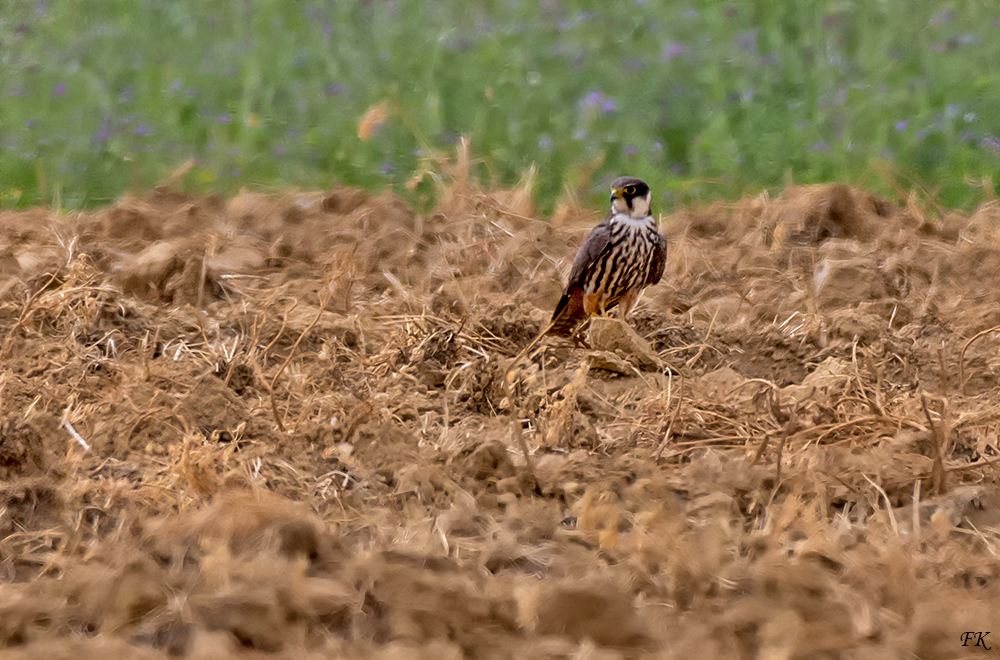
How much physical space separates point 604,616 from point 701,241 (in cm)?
386

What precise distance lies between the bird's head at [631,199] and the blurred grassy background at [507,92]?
7.48ft

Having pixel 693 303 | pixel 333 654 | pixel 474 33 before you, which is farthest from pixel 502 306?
pixel 474 33

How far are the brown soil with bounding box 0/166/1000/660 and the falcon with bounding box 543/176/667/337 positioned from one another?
5.0 inches

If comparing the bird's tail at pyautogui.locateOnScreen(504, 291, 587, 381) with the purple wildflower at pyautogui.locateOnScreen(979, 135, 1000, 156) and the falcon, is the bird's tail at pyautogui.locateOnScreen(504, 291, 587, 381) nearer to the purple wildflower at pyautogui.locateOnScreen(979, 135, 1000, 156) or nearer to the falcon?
the falcon

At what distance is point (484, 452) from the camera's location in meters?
2.98

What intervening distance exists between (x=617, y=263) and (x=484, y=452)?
1795mm

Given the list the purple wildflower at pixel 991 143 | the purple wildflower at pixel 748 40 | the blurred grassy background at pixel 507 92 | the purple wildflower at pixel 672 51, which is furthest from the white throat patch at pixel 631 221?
the purple wildflower at pixel 748 40

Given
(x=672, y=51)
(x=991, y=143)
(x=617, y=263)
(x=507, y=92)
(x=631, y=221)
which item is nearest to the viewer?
(x=617, y=263)

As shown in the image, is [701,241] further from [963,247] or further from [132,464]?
[132,464]

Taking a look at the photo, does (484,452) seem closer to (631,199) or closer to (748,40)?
(631,199)

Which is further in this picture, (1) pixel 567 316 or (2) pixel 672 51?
(2) pixel 672 51

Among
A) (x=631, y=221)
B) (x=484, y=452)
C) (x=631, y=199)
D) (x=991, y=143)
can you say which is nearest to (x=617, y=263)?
(x=631, y=221)

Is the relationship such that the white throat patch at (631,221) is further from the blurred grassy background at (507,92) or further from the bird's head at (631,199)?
the blurred grassy background at (507,92)

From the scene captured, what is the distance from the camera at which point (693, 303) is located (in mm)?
4902
